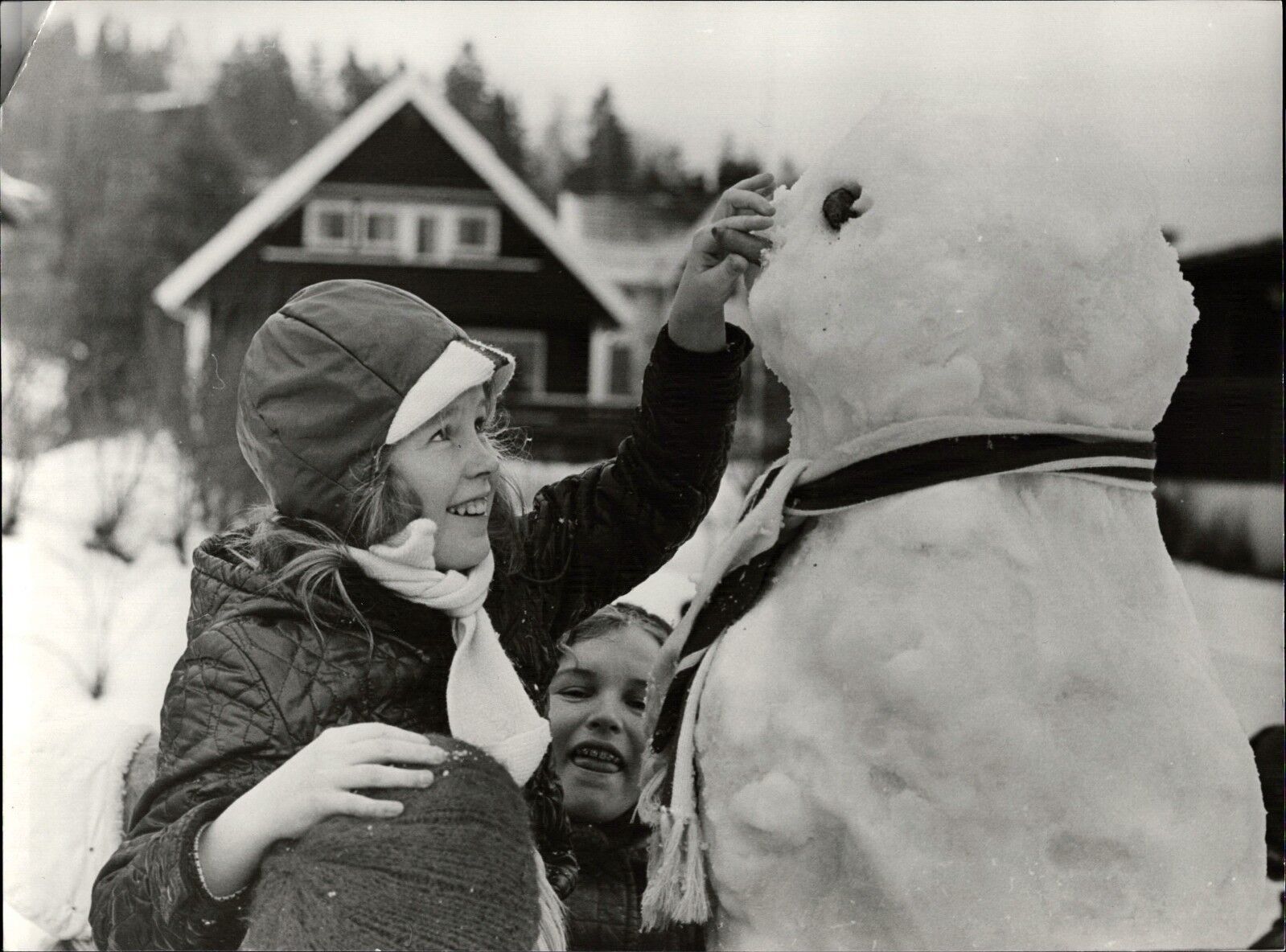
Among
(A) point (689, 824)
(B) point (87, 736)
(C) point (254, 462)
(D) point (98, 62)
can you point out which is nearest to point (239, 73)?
(D) point (98, 62)

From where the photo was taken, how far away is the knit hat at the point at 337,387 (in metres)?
1.32

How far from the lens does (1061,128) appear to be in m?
1.33

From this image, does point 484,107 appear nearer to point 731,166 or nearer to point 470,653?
point 731,166

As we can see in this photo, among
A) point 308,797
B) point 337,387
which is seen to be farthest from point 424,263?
point 308,797

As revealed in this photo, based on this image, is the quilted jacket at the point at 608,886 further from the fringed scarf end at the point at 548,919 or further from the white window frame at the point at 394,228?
the white window frame at the point at 394,228

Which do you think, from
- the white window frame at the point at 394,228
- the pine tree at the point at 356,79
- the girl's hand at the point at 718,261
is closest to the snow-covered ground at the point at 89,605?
the girl's hand at the point at 718,261

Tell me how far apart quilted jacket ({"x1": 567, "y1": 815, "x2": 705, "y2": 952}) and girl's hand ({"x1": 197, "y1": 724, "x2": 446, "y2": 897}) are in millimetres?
307

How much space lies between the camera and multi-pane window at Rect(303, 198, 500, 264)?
1501 mm

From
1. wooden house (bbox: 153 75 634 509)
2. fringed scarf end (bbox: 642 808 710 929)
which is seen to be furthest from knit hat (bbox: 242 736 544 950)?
wooden house (bbox: 153 75 634 509)

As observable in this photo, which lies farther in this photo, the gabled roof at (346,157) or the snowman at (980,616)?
the gabled roof at (346,157)

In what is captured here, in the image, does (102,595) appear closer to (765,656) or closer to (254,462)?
(254,462)

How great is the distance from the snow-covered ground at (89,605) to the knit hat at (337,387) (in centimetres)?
21

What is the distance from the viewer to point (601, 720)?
4.99 ft

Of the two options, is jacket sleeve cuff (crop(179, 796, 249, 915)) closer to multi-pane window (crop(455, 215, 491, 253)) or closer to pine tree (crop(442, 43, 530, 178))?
multi-pane window (crop(455, 215, 491, 253))
